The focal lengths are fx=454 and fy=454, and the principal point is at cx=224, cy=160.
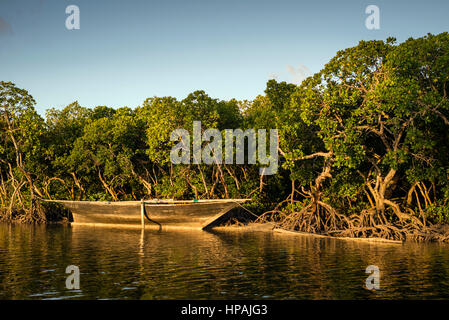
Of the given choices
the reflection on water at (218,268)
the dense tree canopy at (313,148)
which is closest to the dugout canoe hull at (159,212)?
the dense tree canopy at (313,148)

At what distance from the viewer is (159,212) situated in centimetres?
3098

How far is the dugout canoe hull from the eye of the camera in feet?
96.0

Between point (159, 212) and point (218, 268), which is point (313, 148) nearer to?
point (159, 212)

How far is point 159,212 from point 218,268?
15360mm

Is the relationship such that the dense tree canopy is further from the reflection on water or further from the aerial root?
the reflection on water

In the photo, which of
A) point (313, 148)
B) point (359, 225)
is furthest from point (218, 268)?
point (313, 148)

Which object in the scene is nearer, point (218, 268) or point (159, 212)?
point (218, 268)

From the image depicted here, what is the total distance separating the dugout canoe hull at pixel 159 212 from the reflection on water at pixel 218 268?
4.46 metres

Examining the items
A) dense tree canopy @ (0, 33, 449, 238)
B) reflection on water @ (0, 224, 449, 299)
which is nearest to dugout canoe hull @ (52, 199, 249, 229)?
dense tree canopy @ (0, 33, 449, 238)

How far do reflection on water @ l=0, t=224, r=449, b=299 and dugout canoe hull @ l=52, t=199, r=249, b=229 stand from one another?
446 centimetres

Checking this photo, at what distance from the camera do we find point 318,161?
93.6 feet
